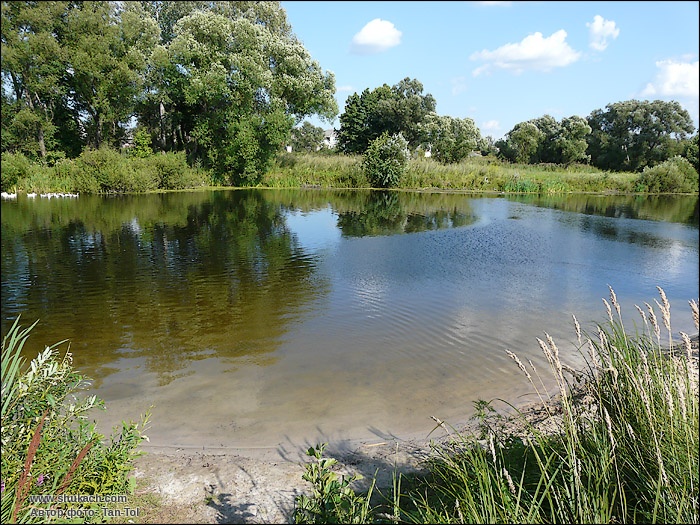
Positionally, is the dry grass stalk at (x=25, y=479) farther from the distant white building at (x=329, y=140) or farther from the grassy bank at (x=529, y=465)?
the distant white building at (x=329, y=140)

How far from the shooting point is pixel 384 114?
46594 millimetres

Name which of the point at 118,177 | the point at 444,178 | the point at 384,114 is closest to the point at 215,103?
the point at 118,177

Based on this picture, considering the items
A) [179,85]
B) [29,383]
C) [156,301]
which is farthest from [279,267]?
[179,85]

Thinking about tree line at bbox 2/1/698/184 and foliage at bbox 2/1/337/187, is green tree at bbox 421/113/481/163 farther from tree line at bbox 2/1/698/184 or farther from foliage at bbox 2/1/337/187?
foliage at bbox 2/1/337/187

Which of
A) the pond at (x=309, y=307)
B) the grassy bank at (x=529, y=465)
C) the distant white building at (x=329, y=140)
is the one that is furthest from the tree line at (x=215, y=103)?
the pond at (x=309, y=307)

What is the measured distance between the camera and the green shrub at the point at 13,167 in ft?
12.6

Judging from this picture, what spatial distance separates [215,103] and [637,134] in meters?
40.4

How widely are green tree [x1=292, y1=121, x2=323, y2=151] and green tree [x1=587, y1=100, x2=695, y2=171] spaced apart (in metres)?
30.6

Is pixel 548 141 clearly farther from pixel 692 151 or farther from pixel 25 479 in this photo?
pixel 25 479

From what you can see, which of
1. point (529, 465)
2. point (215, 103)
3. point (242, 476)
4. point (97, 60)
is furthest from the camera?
point (215, 103)

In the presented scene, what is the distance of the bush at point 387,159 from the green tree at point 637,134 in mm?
25906

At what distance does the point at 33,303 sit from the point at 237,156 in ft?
82.7

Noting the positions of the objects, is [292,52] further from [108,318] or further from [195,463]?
[195,463]

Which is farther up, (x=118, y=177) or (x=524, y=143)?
(x=524, y=143)
